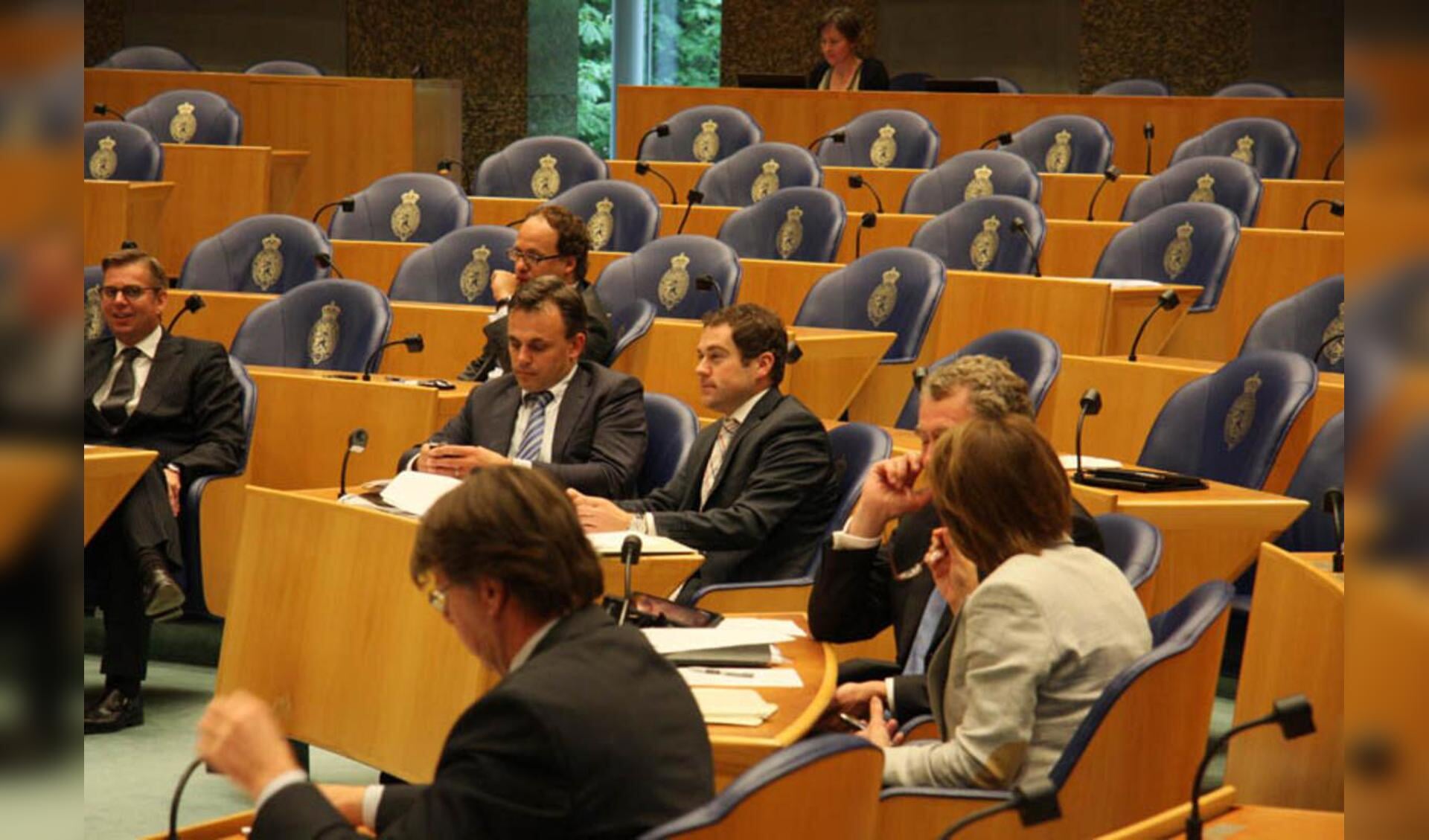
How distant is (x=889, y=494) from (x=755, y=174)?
5.10m

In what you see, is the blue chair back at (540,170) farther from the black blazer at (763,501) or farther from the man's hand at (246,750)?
the man's hand at (246,750)

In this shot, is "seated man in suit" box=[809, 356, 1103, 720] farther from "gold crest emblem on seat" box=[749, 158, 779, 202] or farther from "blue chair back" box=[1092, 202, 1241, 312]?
"gold crest emblem on seat" box=[749, 158, 779, 202]

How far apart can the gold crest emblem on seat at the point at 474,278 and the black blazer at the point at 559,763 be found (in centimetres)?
473

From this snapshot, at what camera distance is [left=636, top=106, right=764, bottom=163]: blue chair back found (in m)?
9.09

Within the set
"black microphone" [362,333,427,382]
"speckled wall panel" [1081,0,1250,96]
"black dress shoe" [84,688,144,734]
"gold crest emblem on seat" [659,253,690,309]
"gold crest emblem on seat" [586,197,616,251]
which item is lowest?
"black dress shoe" [84,688,144,734]

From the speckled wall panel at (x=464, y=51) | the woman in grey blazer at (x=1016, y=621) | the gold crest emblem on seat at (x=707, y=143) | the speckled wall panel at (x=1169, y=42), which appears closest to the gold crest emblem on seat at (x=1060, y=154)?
the gold crest emblem on seat at (x=707, y=143)

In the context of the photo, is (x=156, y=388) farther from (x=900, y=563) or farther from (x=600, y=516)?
(x=900, y=563)

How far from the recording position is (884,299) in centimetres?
593

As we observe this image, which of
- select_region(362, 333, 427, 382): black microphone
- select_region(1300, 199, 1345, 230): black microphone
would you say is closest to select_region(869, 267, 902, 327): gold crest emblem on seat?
select_region(362, 333, 427, 382): black microphone

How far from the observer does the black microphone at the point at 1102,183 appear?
7.62 m

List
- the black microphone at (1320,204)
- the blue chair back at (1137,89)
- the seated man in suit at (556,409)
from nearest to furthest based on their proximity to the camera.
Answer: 1. the seated man in suit at (556,409)
2. the black microphone at (1320,204)
3. the blue chair back at (1137,89)

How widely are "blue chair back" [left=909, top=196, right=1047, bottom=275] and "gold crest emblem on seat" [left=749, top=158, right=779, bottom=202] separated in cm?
130

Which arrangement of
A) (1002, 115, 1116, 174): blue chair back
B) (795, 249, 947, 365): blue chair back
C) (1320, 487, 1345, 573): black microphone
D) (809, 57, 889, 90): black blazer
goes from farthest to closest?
(809, 57, 889, 90): black blazer, (1002, 115, 1116, 174): blue chair back, (795, 249, 947, 365): blue chair back, (1320, 487, 1345, 573): black microphone

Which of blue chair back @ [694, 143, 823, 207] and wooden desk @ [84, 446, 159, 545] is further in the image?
blue chair back @ [694, 143, 823, 207]
